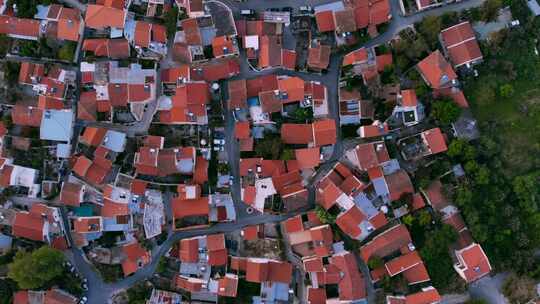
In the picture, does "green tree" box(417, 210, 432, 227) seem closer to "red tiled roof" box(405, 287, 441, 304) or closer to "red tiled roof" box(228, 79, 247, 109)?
"red tiled roof" box(405, 287, 441, 304)

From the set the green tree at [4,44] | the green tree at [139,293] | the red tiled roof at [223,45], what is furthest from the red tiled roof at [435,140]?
the green tree at [4,44]

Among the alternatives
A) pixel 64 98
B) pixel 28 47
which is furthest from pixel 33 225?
pixel 28 47

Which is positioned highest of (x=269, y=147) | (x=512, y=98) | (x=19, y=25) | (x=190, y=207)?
(x=19, y=25)

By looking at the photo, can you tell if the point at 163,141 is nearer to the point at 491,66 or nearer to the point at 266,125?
the point at 266,125

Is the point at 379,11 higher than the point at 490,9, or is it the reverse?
the point at 379,11

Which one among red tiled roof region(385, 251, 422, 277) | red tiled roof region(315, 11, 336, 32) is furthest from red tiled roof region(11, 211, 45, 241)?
red tiled roof region(385, 251, 422, 277)

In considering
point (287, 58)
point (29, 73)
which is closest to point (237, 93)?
point (287, 58)

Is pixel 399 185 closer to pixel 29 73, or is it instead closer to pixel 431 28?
pixel 431 28

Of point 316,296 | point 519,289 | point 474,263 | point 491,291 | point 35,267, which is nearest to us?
point 35,267
